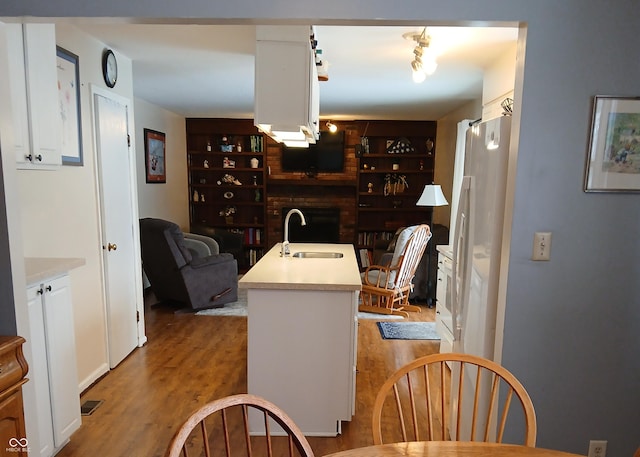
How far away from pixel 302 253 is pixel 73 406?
1.82m

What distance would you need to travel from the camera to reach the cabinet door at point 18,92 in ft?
5.53

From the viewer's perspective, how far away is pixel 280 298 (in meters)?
2.16

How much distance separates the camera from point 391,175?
6215mm

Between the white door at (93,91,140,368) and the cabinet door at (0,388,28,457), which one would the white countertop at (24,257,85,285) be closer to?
the cabinet door at (0,388,28,457)

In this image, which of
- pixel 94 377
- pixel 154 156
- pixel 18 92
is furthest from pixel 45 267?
pixel 154 156

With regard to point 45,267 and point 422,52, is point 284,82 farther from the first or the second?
point 45,267

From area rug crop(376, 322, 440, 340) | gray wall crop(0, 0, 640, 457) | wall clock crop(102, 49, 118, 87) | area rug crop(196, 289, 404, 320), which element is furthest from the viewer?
area rug crop(196, 289, 404, 320)

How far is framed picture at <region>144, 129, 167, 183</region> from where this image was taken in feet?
16.4

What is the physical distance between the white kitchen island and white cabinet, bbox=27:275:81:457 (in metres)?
0.90

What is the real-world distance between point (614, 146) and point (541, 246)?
0.44 m

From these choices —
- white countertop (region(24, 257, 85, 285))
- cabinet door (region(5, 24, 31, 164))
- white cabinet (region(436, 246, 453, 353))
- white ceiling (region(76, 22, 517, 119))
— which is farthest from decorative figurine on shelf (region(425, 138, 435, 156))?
cabinet door (region(5, 24, 31, 164))

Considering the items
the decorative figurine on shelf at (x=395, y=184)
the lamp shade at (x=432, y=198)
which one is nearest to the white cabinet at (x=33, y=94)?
the lamp shade at (x=432, y=198)

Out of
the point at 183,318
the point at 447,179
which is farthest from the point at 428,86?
the point at 183,318

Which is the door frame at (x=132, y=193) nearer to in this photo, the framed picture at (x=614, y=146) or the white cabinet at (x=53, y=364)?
the white cabinet at (x=53, y=364)
